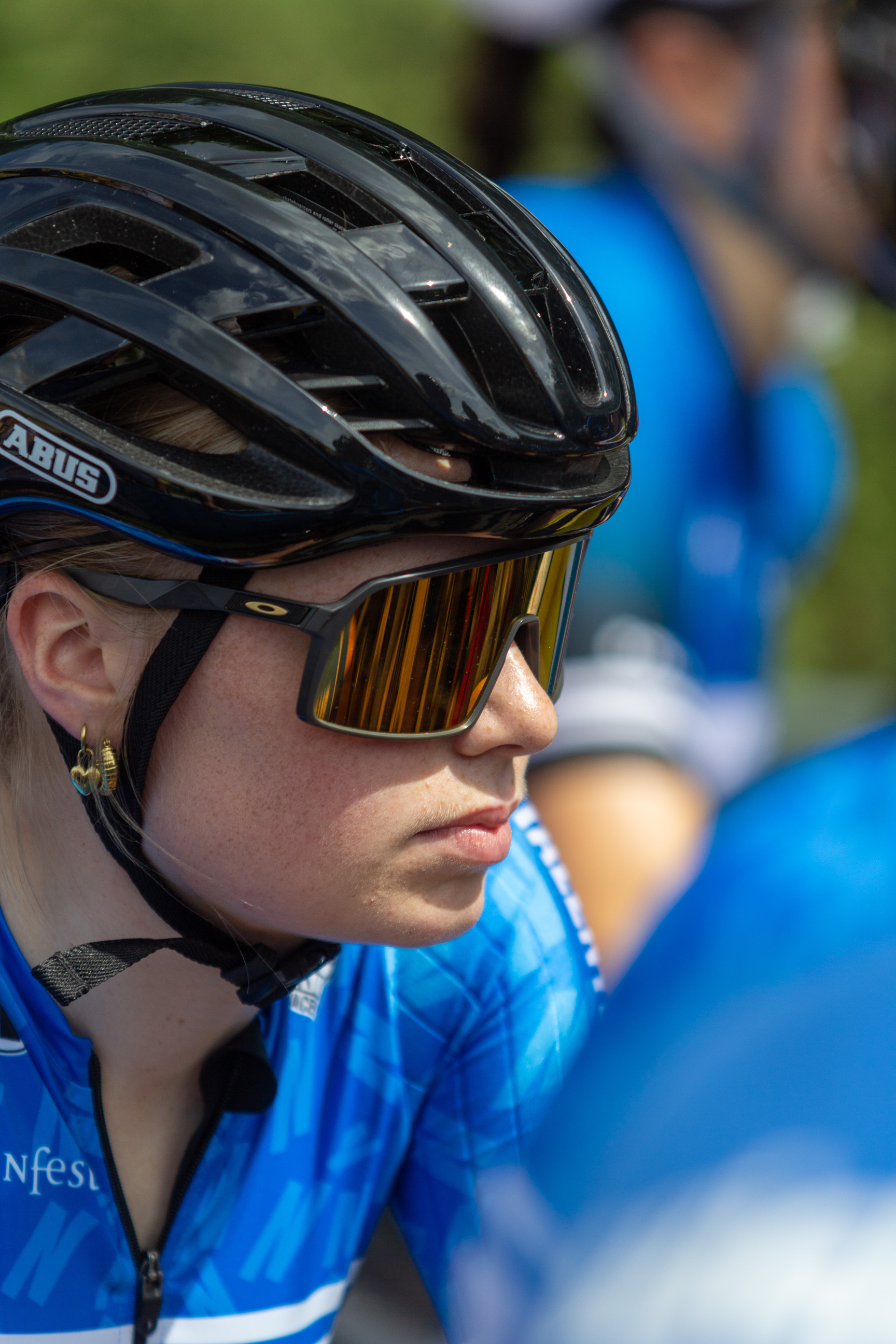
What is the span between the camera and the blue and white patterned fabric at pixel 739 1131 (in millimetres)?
677

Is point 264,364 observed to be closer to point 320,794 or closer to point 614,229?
point 320,794

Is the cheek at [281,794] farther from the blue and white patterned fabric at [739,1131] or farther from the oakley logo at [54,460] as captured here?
the blue and white patterned fabric at [739,1131]

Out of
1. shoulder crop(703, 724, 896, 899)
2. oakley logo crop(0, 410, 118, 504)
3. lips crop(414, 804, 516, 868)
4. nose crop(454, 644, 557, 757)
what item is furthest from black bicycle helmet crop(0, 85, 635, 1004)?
shoulder crop(703, 724, 896, 899)

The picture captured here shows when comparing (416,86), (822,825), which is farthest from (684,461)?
(416,86)

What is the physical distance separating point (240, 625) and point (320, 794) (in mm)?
207

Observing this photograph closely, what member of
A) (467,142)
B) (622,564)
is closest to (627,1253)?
(622,564)

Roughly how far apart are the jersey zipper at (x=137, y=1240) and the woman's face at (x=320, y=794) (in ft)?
1.10

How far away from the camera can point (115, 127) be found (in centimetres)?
166

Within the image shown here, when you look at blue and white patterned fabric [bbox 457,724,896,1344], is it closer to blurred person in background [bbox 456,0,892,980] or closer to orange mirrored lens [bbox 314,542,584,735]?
orange mirrored lens [bbox 314,542,584,735]

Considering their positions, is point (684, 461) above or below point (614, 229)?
below

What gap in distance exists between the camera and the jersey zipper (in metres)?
1.68

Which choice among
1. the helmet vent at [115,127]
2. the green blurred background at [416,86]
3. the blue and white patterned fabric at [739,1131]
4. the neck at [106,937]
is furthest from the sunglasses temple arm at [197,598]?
the green blurred background at [416,86]

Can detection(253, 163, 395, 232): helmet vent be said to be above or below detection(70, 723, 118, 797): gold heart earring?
above

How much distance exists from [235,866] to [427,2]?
6.34 metres
